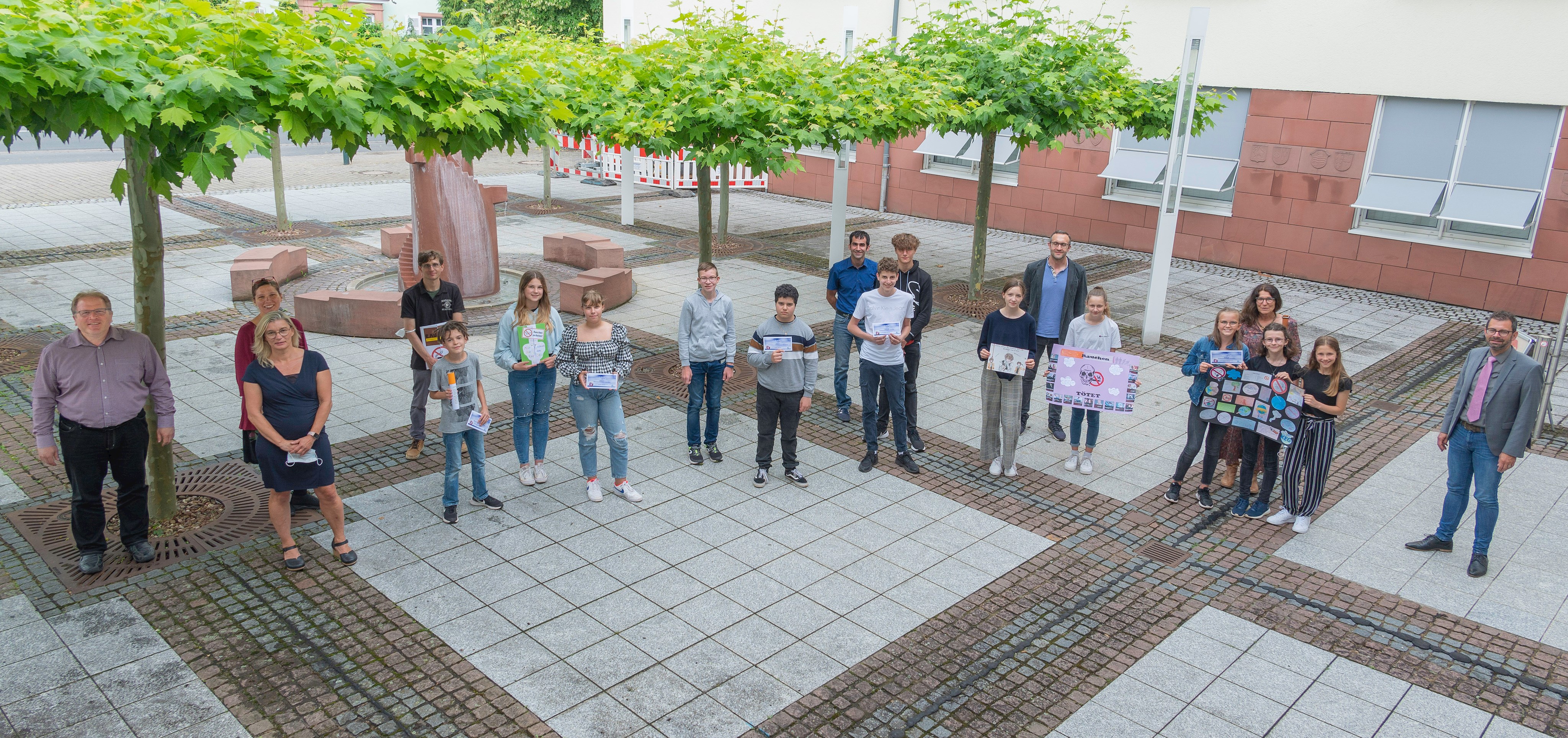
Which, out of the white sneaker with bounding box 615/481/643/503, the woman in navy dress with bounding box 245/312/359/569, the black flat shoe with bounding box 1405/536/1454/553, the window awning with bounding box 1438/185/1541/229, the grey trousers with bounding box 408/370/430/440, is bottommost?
the white sneaker with bounding box 615/481/643/503

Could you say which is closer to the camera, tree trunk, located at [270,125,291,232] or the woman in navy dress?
the woman in navy dress

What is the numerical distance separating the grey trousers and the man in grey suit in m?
7.46

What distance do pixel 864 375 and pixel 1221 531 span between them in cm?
291

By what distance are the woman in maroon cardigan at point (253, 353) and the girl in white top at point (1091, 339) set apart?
5.66 metres

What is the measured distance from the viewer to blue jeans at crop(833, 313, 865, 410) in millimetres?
9727

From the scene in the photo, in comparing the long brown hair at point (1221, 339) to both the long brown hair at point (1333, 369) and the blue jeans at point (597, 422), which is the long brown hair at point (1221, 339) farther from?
the blue jeans at point (597, 422)

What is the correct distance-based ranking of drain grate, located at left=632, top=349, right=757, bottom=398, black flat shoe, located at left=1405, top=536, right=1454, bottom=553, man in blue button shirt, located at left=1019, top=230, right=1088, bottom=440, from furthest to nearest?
drain grate, located at left=632, top=349, right=757, bottom=398
man in blue button shirt, located at left=1019, top=230, right=1088, bottom=440
black flat shoe, located at left=1405, top=536, right=1454, bottom=553

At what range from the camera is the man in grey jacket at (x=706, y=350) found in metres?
8.31

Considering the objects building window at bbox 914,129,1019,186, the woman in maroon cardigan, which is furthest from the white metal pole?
the woman in maroon cardigan

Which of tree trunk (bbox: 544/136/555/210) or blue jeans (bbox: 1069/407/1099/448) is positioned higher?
tree trunk (bbox: 544/136/555/210)

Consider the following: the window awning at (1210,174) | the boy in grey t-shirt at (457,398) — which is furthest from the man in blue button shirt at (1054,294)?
the window awning at (1210,174)

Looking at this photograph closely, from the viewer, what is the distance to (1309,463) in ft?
25.2

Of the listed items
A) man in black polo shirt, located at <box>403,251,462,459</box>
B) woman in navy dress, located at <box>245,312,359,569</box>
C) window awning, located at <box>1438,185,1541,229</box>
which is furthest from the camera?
window awning, located at <box>1438,185,1541,229</box>

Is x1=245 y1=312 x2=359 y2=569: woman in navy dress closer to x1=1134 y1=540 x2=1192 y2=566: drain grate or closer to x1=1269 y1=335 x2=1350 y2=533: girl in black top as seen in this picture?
x1=1134 y1=540 x2=1192 y2=566: drain grate
